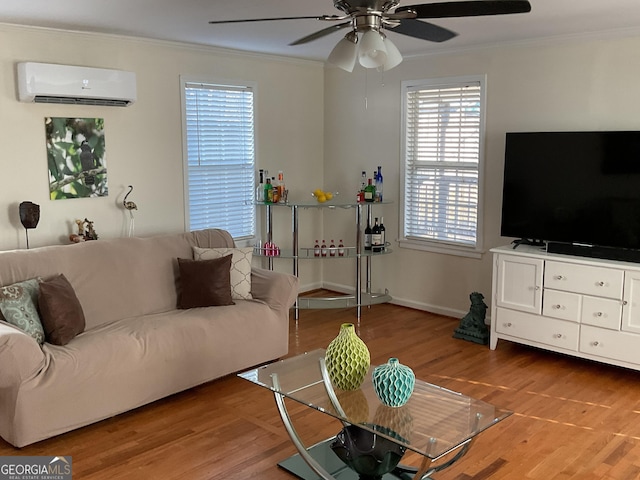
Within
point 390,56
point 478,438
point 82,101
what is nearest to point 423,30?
point 390,56

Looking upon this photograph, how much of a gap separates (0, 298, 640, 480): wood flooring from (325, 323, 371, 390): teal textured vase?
568 millimetres

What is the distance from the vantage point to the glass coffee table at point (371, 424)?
2.55m

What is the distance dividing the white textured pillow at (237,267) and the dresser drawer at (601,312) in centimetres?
230

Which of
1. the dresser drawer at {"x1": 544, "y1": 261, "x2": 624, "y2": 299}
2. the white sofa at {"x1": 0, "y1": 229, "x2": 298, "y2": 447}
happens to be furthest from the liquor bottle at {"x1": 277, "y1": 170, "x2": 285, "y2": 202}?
the dresser drawer at {"x1": 544, "y1": 261, "x2": 624, "y2": 299}

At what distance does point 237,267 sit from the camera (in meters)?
4.58

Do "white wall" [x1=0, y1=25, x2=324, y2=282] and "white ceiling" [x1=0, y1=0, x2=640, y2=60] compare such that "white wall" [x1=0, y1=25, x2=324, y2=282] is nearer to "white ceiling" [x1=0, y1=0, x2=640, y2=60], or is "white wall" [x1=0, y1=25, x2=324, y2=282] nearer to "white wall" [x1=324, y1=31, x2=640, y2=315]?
"white ceiling" [x1=0, y1=0, x2=640, y2=60]

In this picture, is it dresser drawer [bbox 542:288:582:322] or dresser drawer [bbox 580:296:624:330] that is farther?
dresser drawer [bbox 542:288:582:322]

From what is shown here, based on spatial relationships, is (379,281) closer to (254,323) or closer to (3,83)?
(254,323)

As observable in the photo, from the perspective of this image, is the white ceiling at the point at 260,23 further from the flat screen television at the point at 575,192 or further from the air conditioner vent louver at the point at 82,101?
the flat screen television at the point at 575,192

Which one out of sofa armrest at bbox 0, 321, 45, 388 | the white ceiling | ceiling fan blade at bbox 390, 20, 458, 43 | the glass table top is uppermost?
the white ceiling

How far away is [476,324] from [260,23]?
2766 millimetres

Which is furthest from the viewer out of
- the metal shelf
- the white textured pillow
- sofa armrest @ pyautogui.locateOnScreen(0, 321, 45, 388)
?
the metal shelf

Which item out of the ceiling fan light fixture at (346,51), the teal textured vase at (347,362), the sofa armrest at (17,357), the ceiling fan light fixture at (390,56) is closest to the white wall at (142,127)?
the sofa armrest at (17,357)

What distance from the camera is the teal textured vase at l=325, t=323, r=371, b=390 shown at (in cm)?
291
